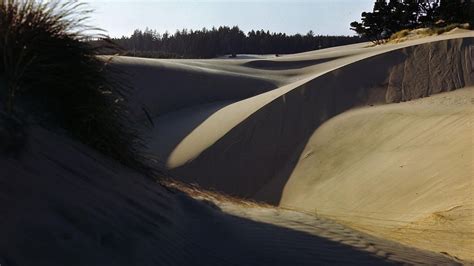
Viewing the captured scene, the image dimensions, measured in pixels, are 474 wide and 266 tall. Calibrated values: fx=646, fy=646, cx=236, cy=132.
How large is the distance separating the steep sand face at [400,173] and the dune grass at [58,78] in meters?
4.23

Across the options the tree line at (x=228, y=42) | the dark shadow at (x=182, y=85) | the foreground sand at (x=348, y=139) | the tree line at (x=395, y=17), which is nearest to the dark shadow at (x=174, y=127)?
the foreground sand at (x=348, y=139)

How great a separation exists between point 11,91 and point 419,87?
56.0 ft

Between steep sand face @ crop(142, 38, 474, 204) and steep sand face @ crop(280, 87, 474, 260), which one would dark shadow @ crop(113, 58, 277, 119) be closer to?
steep sand face @ crop(142, 38, 474, 204)

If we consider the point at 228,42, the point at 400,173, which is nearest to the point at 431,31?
the point at 400,173

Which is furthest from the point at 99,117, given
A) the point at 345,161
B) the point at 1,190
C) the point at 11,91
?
the point at 345,161

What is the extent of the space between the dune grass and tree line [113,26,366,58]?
67.0 m

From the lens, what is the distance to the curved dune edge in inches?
192

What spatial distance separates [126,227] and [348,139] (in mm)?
13753

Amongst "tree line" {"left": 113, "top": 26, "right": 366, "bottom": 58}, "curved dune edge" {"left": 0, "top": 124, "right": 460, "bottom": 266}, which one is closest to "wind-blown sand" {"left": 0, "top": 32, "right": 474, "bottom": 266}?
"curved dune edge" {"left": 0, "top": 124, "right": 460, "bottom": 266}

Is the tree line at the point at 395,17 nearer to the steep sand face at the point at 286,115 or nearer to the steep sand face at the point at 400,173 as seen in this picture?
the steep sand face at the point at 286,115

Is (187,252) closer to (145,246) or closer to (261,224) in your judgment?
(145,246)

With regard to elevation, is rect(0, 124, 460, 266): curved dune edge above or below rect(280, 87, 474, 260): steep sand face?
above

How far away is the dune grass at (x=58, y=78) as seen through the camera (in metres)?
6.36

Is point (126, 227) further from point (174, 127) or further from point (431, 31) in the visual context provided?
point (431, 31)
